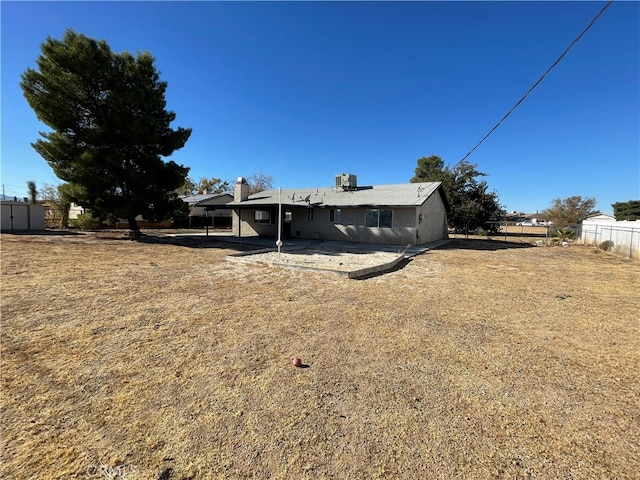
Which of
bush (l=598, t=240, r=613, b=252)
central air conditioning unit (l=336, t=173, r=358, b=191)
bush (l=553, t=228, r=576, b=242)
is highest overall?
central air conditioning unit (l=336, t=173, r=358, b=191)

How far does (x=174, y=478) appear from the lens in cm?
183

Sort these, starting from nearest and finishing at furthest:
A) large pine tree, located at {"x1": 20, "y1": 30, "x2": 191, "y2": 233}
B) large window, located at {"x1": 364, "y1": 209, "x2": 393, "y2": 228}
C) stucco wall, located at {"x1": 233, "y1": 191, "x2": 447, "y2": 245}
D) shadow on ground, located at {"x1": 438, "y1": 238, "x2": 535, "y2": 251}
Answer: large pine tree, located at {"x1": 20, "y1": 30, "x2": 191, "y2": 233}
stucco wall, located at {"x1": 233, "y1": 191, "x2": 447, "y2": 245}
large window, located at {"x1": 364, "y1": 209, "x2": 393, "y2": 228}
shadow on ground, located at {"x1": 438, "y1": 238, "x2": 535, "y2": 251}

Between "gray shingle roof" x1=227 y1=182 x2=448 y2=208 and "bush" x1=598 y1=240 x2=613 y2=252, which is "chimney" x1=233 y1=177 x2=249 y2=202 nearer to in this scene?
"gray shingle roof" x1=227 y1=182 x2=448 y2=208

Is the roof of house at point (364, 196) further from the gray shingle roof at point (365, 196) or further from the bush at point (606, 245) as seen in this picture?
the bush at point (606, 245)

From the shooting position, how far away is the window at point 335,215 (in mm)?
17594

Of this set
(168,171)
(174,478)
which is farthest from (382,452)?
(168,171)

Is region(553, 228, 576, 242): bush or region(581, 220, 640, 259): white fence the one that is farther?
region(553, 228, 576, 242): bush

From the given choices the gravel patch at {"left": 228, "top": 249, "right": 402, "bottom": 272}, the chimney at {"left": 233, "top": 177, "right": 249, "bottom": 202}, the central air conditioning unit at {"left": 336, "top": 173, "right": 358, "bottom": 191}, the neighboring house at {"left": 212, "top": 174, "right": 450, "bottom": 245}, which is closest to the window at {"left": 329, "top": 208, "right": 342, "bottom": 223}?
the neighboring house at {"left": 212, "top": 174, "right": 450, "bottom": 245}

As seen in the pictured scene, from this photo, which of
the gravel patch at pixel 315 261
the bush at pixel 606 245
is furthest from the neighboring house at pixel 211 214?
the bush at pixel 606 245

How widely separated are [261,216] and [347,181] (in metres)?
6.72

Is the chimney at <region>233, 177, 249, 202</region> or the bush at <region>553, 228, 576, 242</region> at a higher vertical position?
the chimney at <region>233, 177, 249, 202</region>

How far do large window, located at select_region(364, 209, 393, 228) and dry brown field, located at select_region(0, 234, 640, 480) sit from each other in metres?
10.3

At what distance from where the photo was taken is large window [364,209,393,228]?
52.6 feet

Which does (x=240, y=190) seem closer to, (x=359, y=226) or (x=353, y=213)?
(x=353, y=213)
